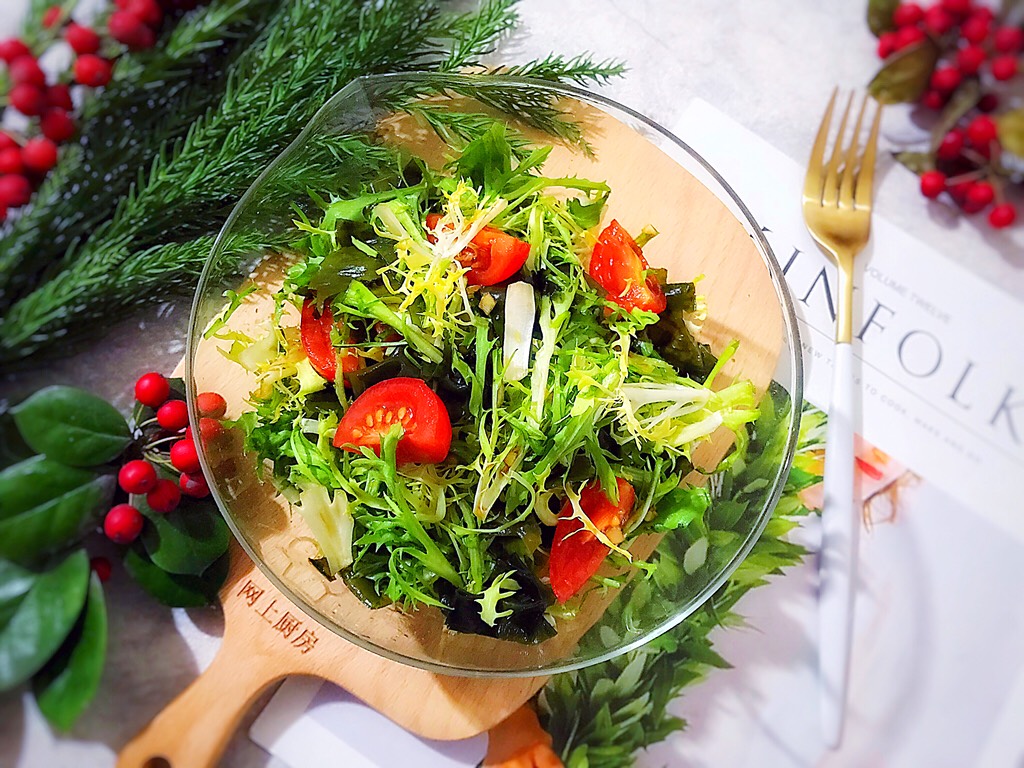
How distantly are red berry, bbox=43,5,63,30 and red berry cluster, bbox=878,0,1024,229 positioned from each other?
135cm

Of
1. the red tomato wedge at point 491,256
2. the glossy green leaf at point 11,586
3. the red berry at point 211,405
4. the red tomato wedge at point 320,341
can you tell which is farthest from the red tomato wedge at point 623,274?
the glossy green leaf at point 11,586

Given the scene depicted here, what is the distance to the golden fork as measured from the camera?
1.16 metres

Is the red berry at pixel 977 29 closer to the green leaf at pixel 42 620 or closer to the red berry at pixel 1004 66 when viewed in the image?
the red berry at pixel 1004 66

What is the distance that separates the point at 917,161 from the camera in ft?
4.21

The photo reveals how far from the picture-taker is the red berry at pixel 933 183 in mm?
1255

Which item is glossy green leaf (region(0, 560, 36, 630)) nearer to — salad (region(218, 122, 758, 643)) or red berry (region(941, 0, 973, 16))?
salad (region(218, 122, 758, 643))

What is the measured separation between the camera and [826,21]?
134 centimetres

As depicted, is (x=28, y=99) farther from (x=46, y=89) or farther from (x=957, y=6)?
(x=957, y=6)

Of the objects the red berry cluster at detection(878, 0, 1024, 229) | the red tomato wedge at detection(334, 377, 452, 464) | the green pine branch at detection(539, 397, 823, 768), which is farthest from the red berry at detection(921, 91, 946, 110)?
the red tomato wedge at detection(334, 377, 452, 464)

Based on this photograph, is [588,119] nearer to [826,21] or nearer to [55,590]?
[826,21]

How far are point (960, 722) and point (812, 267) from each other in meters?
0.76

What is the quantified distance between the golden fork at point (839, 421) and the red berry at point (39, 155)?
1.16 meters

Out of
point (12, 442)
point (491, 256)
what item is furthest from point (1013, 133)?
point (12, 442)

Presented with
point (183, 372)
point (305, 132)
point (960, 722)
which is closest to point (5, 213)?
point (183, 372)
